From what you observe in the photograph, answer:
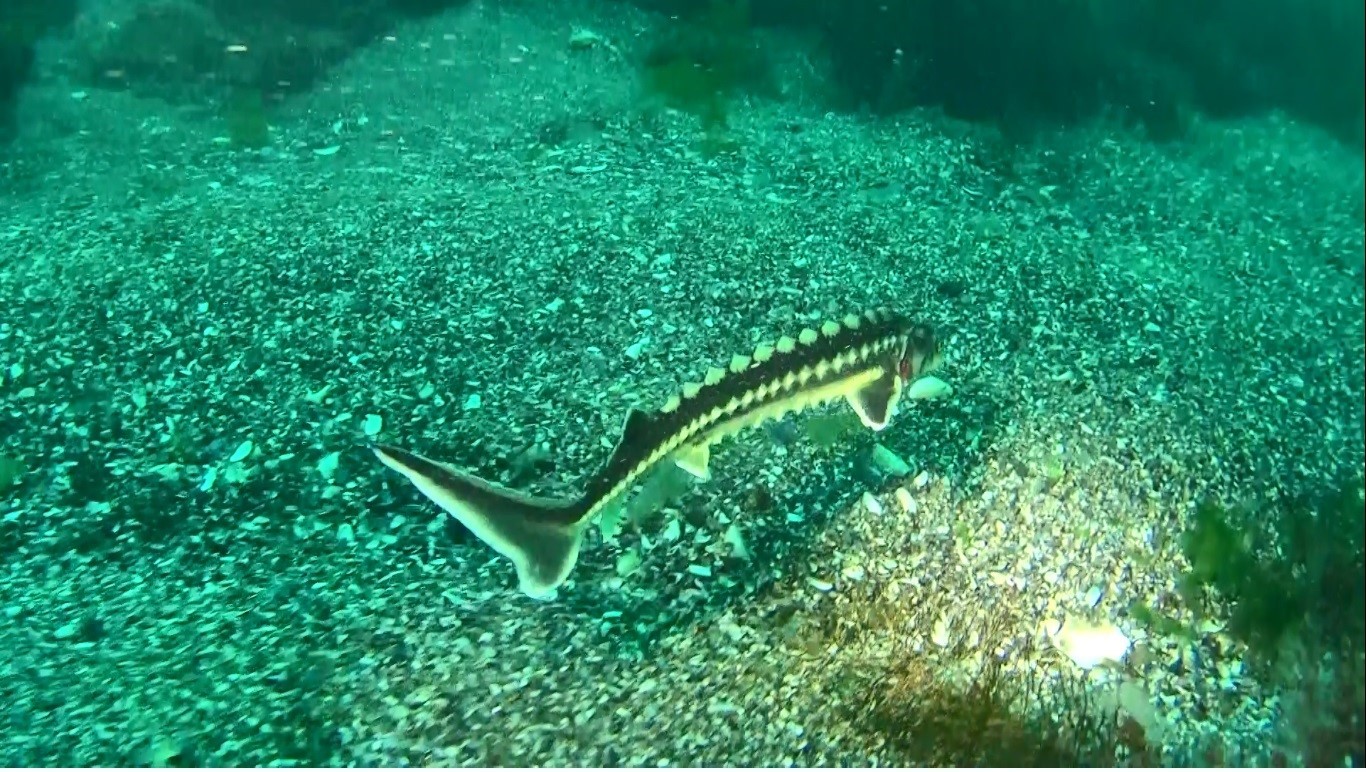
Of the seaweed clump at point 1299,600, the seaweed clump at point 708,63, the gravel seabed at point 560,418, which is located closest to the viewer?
the gravel seabed at point 560,418

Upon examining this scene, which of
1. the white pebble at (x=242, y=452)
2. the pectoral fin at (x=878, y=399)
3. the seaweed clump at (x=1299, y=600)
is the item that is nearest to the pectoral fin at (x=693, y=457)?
the pectoral fin at (x=878, y=399)

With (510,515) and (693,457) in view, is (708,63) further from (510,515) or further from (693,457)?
(510,515)

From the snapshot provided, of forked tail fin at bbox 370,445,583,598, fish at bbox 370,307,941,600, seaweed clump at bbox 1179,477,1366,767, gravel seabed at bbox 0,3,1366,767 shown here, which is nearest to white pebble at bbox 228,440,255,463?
gravel seabed at bbox 0,3,1366,767

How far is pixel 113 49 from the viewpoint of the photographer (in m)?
3.19

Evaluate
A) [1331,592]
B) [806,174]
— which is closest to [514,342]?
[806,174]

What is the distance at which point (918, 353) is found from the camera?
220 centimetres

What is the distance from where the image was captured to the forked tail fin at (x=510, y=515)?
1362 millimetres

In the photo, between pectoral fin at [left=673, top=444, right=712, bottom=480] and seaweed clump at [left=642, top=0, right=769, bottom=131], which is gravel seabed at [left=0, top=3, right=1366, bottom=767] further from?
pectoral fin at [left=673, top=444, right=712, bottom=480]

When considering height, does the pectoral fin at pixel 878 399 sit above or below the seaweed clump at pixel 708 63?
below

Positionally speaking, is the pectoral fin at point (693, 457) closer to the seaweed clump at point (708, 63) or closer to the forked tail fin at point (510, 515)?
the forked tail fin at point (510, 515)

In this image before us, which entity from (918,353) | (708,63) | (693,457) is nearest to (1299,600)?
(918,353)

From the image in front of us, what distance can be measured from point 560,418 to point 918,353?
3.09 ft

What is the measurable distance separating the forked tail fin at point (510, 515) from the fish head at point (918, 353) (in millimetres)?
1024

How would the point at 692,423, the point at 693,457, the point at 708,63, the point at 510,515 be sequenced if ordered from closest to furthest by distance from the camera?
the point at 510,515, the point at 692,423, the point at 693,457, the point at 708,63
